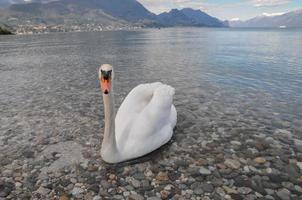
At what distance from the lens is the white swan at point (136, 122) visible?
338 inches

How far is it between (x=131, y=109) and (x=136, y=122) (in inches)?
37.6

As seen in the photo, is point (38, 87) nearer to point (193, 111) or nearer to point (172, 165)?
point (193, 111)

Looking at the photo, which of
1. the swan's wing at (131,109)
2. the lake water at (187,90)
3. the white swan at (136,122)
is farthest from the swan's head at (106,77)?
the lake water at (187,90)

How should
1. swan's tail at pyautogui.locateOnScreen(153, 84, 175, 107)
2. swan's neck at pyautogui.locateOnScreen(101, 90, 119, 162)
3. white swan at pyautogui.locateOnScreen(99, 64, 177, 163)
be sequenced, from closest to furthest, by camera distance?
swan's neck at pyautogui.locateOnScreen(101, 90, 119, 162) < white swan at pyautogui.locateOnScreen(99, 64, 177, 163) < swan's tail at pyautogui.locateOnScreen(153, 84, 175, 107)

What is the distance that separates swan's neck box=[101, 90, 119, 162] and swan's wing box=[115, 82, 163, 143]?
0.55m

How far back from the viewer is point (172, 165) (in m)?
9.61

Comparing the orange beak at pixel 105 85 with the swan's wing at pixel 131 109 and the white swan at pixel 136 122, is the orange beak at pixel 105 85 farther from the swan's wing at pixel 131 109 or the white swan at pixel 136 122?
the swan's wing at pixel 131 109

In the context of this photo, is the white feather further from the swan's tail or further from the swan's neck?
the swan's neck

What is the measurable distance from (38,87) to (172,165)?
14.5 meters

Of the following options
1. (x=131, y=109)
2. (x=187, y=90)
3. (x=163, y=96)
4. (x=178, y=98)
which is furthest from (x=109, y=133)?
(x=187, y=90)

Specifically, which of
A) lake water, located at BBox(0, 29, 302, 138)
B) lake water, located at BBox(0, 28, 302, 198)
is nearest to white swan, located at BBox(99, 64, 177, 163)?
lake water, located at BBox(0, 28, 302, 198)

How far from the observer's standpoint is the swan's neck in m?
8.45

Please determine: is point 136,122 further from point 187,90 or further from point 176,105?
point 187,90

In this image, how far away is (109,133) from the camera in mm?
8703
